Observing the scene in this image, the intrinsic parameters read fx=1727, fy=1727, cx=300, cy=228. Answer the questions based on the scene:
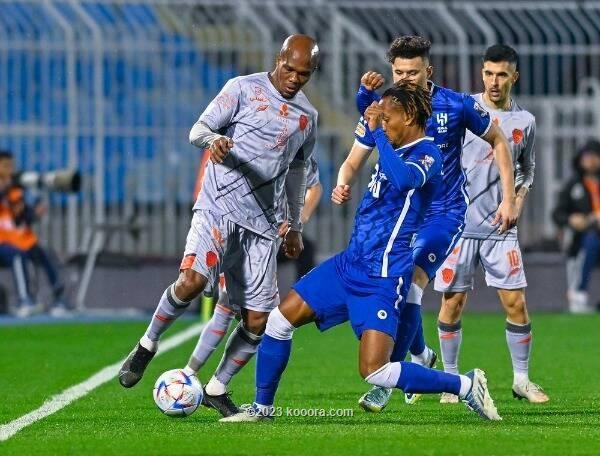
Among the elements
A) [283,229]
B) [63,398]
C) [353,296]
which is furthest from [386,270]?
[63,398]

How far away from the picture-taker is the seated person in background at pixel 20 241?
1900 centimetres

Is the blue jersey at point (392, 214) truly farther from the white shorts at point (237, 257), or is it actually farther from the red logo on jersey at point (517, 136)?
the red logo on jersey at point (517, 136)

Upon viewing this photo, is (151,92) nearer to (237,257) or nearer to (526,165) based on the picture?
(526,165)

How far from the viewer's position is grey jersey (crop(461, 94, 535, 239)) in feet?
34.1

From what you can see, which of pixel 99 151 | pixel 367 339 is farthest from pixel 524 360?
pixel 99 151

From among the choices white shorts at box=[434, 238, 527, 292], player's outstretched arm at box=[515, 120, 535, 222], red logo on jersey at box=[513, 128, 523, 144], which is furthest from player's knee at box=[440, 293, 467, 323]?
red logo on jersey at box=[513, 128, 523, 144]

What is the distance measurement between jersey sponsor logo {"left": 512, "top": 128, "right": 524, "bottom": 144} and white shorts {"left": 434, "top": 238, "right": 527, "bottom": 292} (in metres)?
0.64

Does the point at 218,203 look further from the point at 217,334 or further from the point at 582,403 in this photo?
the point at 582,403

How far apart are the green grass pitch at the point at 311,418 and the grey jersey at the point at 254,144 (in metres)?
1.13

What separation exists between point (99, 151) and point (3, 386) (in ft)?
29.8

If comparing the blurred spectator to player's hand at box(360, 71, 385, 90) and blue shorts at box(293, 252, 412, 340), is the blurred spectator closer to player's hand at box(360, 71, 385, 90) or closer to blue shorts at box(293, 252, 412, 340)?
player's hand at box(360, 71, 385, 90)

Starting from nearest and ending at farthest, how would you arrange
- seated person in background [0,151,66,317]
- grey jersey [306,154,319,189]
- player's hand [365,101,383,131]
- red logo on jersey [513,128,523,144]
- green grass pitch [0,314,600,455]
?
1. green grass pitch [0,314,600,455]
2. player's hand [365,101,383,131]
3. grey jersey [306,154,319,189]
4. red logo on jersey [513,128,523,144]
5. seated person in background [0,151,66,317]

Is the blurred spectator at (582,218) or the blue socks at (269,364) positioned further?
the blurred spectator at (582,218)

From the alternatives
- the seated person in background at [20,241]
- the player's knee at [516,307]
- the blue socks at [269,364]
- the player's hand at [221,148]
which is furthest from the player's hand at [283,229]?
the seated person in background at [20,241]
